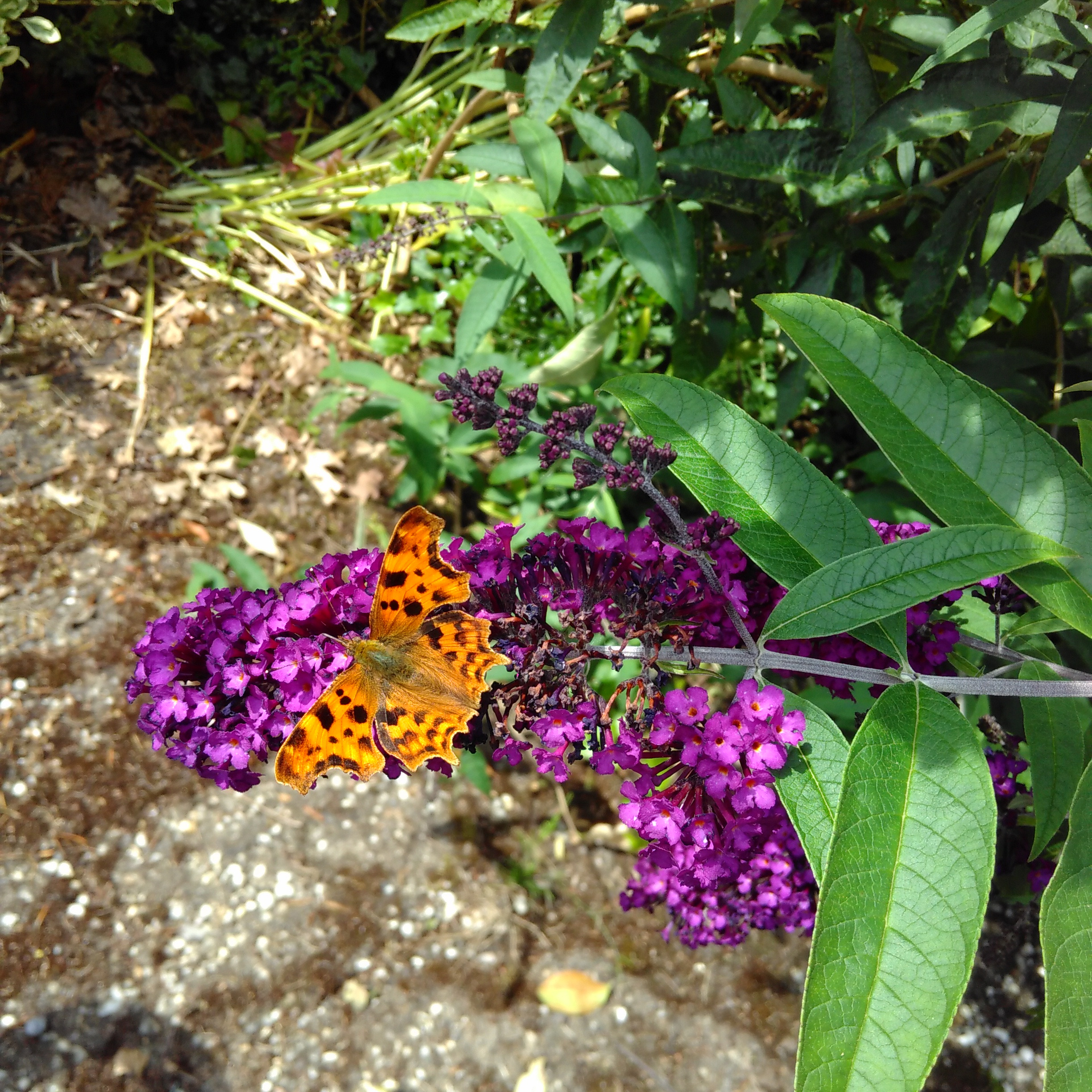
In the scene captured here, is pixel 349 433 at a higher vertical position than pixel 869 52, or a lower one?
lower

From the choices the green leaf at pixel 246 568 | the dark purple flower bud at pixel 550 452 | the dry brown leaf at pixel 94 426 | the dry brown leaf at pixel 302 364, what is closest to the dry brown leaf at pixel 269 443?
the dry brown leaf at pixel 302 364

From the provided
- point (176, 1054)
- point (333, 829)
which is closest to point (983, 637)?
point (333, 829)

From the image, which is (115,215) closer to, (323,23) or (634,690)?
(323,23)

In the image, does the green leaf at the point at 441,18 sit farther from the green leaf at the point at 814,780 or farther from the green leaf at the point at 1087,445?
the green leaf at the point at 814,780

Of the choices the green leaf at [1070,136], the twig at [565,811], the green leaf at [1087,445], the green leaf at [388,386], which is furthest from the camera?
the twig at [565,811]

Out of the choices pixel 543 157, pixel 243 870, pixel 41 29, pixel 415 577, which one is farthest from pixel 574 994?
pixel 41 29

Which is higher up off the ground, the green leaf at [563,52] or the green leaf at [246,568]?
the green leaf at [563,52]

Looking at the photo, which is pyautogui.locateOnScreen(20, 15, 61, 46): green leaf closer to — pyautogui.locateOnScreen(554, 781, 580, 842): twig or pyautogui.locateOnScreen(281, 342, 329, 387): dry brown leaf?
pyautogui.locateOnScreen(281, 342, 329, 387): dry brown leaf

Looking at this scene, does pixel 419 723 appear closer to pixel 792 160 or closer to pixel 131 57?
pixel 792 160
